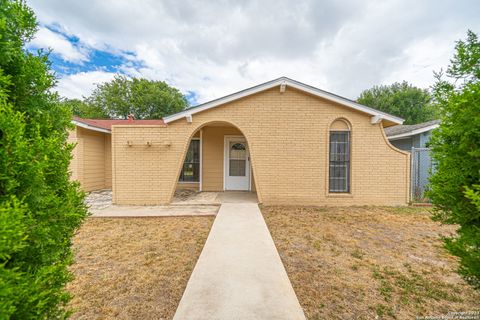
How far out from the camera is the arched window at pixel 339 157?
738 centimetres

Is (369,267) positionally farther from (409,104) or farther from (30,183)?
(409,104)

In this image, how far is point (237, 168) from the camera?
9812 mm

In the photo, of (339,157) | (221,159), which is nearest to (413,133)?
(339,157)

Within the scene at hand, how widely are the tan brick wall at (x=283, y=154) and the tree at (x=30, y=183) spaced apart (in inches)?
220

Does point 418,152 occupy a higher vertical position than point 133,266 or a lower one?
higher

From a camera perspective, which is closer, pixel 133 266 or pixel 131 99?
pixel 133 266

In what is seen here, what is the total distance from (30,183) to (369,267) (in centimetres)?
435

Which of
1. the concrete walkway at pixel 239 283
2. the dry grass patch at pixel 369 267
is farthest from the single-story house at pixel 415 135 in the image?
the concrete walkway at pixel 239 283

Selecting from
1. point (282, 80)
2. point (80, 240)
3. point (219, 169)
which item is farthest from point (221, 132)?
point (80, 240)

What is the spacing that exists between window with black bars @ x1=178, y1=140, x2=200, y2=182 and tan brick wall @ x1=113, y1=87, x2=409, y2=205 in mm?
2566

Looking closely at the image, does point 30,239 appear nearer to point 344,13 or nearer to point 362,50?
point 344,13

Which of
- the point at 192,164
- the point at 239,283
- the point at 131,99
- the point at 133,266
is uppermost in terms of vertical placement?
the point at 131,99

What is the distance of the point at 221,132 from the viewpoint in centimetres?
970

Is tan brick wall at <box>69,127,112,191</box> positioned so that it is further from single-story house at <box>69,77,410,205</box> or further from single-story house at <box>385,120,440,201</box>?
single-story house at <box>385,120,440,201</box>
